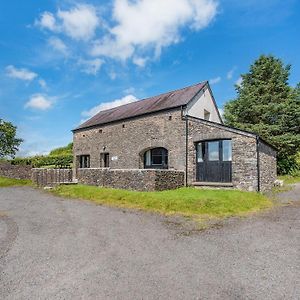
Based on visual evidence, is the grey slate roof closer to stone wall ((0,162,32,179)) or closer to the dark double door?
the dark double door

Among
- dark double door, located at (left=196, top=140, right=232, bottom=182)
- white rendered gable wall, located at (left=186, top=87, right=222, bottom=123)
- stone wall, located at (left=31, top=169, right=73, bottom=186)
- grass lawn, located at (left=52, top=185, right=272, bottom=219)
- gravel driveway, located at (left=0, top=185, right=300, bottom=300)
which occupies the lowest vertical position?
gravel driveway, located at (left=0, top=185, right=300, bottom=300)

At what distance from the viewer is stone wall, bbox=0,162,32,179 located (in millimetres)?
25291

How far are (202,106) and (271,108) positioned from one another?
9.47 m

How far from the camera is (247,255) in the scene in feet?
19.3

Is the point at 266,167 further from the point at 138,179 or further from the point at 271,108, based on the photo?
the point at 271,108

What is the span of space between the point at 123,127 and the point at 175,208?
38.9 feet

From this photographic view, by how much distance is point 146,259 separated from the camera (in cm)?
568

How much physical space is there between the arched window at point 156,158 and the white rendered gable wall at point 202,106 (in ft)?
11.1

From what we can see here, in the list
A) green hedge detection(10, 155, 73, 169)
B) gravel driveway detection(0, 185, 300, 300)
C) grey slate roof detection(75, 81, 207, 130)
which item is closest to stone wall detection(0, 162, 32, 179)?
green hedge detection(10, 155, 73, 169)

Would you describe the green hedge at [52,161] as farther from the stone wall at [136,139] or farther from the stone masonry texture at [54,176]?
the stone masonry texture at [54,176]

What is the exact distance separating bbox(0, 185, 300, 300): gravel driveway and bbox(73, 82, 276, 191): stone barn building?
223 inches

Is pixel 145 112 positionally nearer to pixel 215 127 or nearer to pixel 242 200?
pixel 215 127

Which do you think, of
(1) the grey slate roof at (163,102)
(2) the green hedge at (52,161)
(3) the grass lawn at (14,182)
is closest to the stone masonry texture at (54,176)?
(3) the grass lawn at (14,182)

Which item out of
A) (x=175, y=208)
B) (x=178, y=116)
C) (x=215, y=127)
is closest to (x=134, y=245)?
(x=175, y=208)
